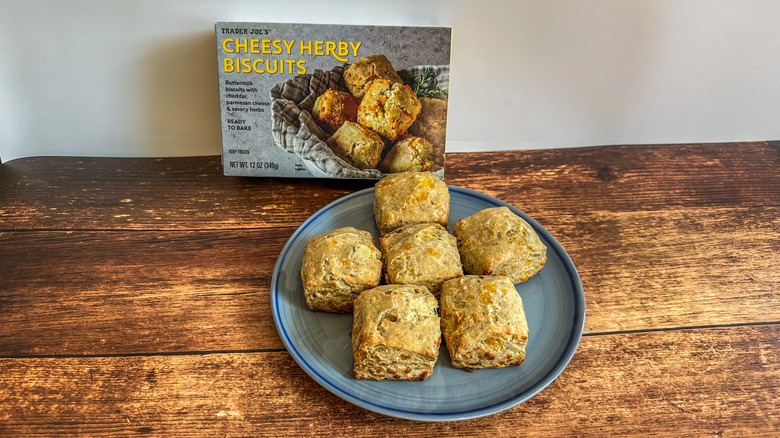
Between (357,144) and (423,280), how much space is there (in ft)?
1.44

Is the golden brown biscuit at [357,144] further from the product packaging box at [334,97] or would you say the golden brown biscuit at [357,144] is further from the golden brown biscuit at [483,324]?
the golden brown biscuit at [483,324]

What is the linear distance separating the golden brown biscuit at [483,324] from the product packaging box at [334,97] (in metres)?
0.47

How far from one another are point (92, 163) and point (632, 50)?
1437mm

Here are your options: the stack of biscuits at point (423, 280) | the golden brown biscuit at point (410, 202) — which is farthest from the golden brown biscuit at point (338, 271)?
the golden brown biscuit at point (410, 202)

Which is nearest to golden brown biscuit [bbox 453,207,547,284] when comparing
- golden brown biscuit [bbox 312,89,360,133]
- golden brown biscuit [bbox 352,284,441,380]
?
golden brown biscuit [bbox 352,284,441,380]

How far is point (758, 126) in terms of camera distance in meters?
1.66

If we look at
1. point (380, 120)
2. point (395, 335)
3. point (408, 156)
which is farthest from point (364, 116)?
point (395, 335)

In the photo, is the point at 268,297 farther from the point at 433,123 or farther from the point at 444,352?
the point at 433,123

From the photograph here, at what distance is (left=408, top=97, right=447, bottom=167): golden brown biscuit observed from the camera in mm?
1378

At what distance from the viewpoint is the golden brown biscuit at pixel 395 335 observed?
944mm

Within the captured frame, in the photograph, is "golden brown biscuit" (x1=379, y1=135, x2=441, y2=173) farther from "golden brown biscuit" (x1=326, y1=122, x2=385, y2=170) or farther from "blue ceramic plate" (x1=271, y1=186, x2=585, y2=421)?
"blue ceramic plate" (x1=271, y1=186, x2=585, y2=421)

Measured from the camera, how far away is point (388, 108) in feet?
4.43

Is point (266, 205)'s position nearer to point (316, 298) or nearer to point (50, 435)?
point (316, 298)

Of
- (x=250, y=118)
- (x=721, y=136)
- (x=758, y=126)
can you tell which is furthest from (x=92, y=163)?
(x=758, y=126)
